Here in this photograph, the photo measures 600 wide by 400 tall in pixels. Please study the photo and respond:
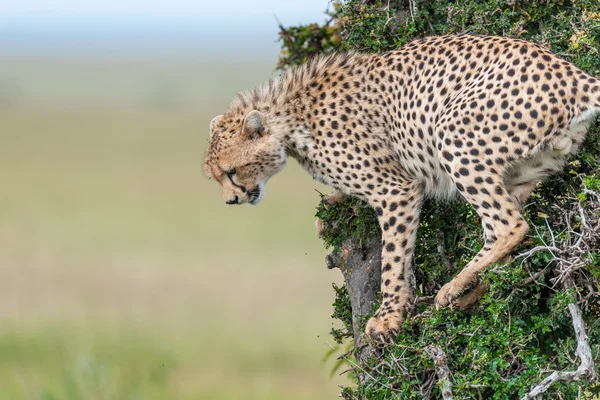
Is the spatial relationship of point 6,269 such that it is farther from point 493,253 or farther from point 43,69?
point 43,69

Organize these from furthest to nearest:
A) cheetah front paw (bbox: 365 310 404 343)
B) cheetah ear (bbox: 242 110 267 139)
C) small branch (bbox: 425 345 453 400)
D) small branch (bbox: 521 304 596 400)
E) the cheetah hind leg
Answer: cheetah ear (bbox: 242 110 267 139)
cheetah front paw (bbox: 365 310 404 343)
the cheetah hind leg
small branch (bbox: 425 345 453 400)
small branch (bbox: 521 304 596 400)

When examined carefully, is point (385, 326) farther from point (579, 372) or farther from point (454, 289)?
point (579, 372)

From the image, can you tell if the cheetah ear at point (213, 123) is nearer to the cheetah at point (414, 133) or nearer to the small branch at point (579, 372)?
the cheetah at point (414, 133)

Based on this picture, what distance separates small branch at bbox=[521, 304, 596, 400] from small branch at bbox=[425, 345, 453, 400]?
313 mm

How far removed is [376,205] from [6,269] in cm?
1330

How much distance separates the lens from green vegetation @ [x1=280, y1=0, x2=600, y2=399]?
161 inches

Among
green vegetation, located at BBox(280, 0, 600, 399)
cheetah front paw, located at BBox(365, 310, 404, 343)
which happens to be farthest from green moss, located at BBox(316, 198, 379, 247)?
cheetah front paw, located at BBox(365, 310, 404, 343)

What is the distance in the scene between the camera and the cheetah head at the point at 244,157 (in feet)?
16.0

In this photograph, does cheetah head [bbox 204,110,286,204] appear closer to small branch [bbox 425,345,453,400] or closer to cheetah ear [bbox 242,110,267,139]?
cheetah ear [bbox 242,110,267,139]

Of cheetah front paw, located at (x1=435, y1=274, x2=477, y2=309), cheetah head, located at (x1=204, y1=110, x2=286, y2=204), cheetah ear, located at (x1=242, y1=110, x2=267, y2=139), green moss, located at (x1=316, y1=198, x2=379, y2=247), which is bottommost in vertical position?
cheetah front paw, located at (x1=435, y1=274, x2=477, y2=309)

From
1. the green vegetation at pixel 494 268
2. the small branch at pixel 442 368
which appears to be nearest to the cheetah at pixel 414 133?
the green vegetation at pixel 494 268

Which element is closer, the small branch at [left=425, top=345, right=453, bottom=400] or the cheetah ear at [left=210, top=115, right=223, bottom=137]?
the small branch at [left=425, top=345, right=453, bottom=400]

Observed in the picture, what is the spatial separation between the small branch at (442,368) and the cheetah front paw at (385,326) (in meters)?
0.34

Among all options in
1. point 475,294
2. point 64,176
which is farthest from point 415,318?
point 64,176
